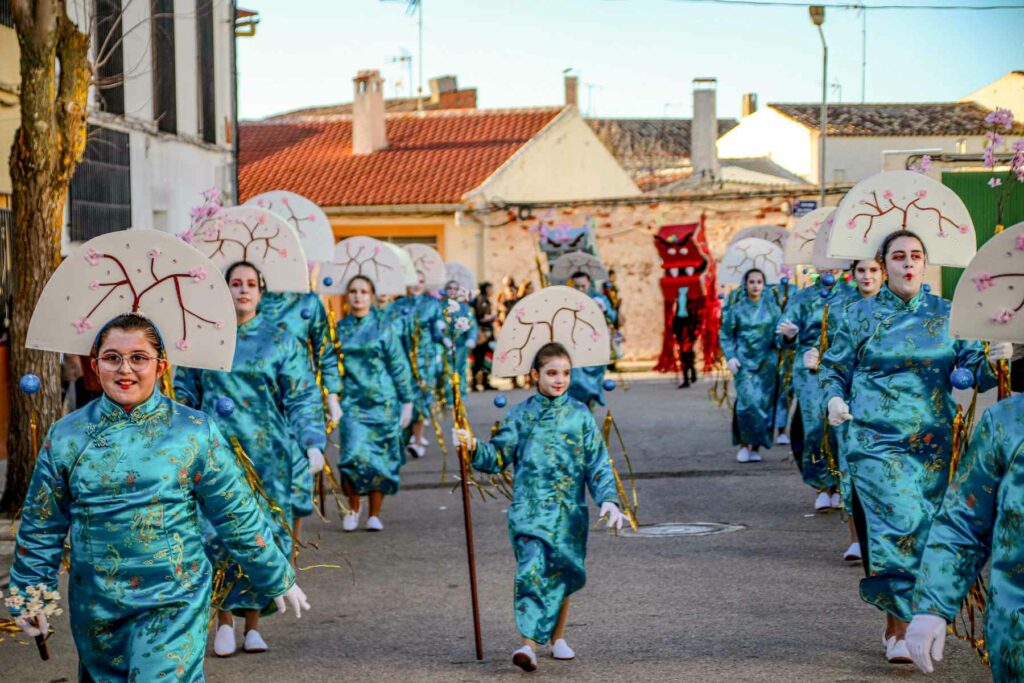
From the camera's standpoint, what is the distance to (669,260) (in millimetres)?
26047

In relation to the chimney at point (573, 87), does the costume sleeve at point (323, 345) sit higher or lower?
lower

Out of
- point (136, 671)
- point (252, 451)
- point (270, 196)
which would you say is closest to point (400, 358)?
point (270, 196)

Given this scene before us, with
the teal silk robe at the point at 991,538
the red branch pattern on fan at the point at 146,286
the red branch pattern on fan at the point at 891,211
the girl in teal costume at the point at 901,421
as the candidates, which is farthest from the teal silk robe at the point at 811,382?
the teal silk robe at the point at 991,538

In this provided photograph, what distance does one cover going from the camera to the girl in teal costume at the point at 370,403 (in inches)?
415

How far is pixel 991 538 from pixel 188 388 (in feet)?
14.2

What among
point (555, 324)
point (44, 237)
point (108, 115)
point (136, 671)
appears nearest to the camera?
point (136, 671)

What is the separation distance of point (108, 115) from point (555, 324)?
12582 millimetres

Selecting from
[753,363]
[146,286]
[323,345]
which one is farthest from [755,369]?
[146,286]

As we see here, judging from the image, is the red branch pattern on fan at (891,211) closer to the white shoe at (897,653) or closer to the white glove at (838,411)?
the white glove at (838,411)

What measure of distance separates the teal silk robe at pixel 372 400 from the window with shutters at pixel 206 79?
37.1 feet

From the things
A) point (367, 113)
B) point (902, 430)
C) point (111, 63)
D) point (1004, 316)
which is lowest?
point (902, 430)

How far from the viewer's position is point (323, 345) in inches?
324

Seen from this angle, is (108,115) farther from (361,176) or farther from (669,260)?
(361,176)

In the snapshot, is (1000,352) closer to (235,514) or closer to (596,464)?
(596,464)
